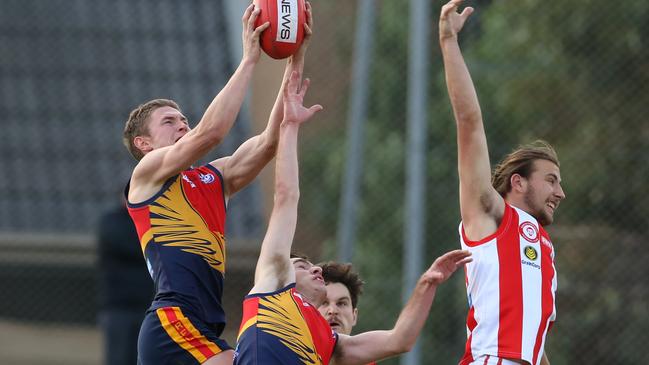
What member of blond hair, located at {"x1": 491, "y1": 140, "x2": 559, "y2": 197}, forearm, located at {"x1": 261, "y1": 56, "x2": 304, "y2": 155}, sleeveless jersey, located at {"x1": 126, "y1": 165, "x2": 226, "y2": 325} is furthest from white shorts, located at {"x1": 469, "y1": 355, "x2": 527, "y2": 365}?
forearm, located at {"x1": 261, "y1": 56, "x2": 304, "y2": 155}

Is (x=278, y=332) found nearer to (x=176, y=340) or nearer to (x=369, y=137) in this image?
(x=176, y=340)

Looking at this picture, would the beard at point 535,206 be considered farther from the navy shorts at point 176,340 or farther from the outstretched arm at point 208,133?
the navy shorts at point 176,340

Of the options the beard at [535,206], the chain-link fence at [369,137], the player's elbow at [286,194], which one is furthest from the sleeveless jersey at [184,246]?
the chain-link fence at [369,137]

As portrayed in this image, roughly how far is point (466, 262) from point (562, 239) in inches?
172

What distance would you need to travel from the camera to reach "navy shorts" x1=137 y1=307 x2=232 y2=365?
492 cm

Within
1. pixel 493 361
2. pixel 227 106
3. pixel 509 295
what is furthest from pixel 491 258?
pixel 227 106

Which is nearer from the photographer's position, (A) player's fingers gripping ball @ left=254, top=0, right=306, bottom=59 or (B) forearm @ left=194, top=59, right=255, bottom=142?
(B) forearm @ left=194, top=59, right=255, bottom=142

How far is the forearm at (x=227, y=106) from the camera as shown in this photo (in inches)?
196

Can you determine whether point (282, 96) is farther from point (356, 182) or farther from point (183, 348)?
point (356, 182)

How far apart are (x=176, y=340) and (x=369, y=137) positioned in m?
5.28

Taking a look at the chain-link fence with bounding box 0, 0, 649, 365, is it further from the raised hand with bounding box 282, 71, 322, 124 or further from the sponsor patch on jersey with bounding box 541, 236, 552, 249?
the raised hand with bounding box 282, 71, 322, 124

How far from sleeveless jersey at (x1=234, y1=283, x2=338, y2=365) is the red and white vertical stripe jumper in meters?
0.72

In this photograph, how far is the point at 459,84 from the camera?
5.00 meters

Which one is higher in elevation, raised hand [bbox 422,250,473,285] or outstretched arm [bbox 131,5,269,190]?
outstretched arm [bbox 131,5,269,190]
